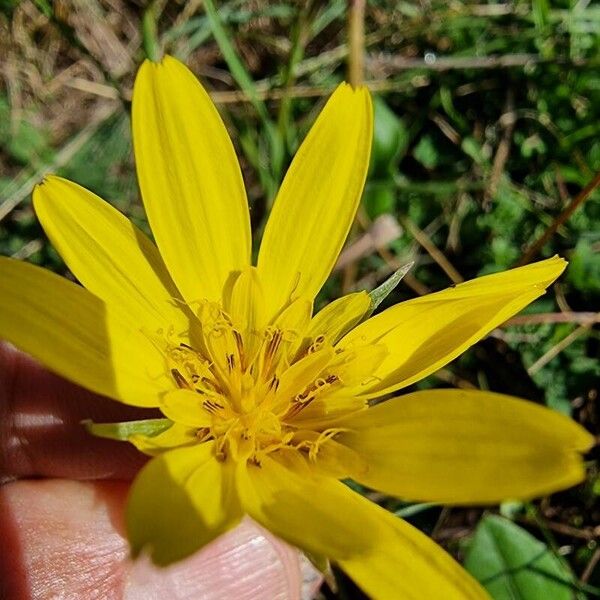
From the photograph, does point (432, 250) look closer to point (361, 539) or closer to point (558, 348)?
point (558, 348)

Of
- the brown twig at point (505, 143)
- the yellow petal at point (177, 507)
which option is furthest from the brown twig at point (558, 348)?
the yellow petal at point (177, 507)

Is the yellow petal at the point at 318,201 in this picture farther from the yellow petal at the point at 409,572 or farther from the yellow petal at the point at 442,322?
the yellow petal at the point at 409,572

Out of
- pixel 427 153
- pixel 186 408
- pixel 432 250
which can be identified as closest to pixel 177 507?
pixel 186 408

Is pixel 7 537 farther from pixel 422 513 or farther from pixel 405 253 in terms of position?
pixel 405 253

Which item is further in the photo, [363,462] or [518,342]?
[518,342]

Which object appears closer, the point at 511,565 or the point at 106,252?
the point at 106,252

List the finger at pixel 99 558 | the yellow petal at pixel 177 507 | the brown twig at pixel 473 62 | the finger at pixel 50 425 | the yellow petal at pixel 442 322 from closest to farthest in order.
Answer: the yellow petal at pixel 177 507, the yellow petal at pixel 442 322, the finger at pixel 99 558, the finger at pixel 50 425, the brown twig at pixel 473 62

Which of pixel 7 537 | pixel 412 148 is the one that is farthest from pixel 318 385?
pixel 412 148
